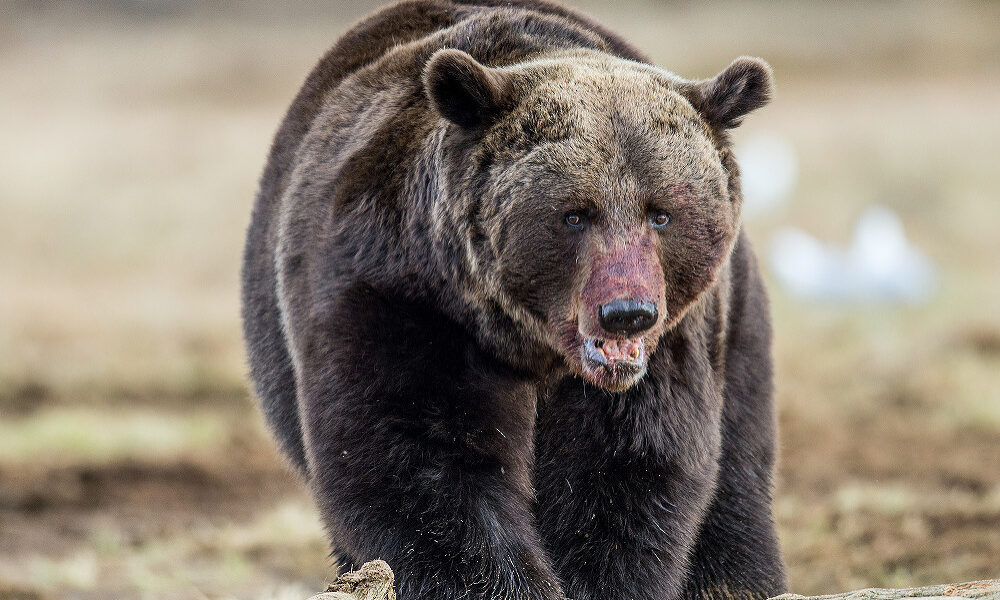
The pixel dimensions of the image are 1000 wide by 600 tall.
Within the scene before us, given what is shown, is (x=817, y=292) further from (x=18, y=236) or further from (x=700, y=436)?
(x=18, y=236)

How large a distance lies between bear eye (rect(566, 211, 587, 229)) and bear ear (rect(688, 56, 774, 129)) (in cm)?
73

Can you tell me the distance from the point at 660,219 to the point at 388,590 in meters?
1.61

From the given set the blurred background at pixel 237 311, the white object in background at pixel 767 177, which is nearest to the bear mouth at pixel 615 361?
the blurred background at pixel 237 311

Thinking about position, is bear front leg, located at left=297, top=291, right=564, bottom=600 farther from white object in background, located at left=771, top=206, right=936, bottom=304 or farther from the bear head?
white object in background, located at left=771, top=206, right=936, bottom=304

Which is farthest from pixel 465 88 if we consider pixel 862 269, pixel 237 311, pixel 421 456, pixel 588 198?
pixel 862 269

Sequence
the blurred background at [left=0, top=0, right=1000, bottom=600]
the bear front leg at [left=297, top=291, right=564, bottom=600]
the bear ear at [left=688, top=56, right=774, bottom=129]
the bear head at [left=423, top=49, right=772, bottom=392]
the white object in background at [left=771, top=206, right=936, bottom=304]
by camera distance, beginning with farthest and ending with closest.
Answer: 1. the white object in background at [left=771, top=206, right=936, bottom=304]
2. the blurred background at [left=0, top=0, right=1000, bottom=600]
3. the bear ear at [left=688, top=56, right=774, bottom=129]
4. the bear front leg at [left=297, top=291, right=564, bottom=600]
5. the bear head at [left=423, top=49, right=772, bottom=392]

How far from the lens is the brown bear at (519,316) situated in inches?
168

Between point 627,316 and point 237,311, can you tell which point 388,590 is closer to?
point 627,316

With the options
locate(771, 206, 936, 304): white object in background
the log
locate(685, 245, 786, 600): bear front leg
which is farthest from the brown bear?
locate(771, 206, 936, 304): white object in background

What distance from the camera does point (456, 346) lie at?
4.54 meters

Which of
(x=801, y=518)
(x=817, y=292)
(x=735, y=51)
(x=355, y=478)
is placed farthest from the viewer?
(x=735, y=51)

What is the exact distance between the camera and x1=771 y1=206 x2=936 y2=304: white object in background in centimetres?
1394

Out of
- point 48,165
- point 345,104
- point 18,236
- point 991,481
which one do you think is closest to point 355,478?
point 345,104

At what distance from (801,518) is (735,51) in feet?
66.8
